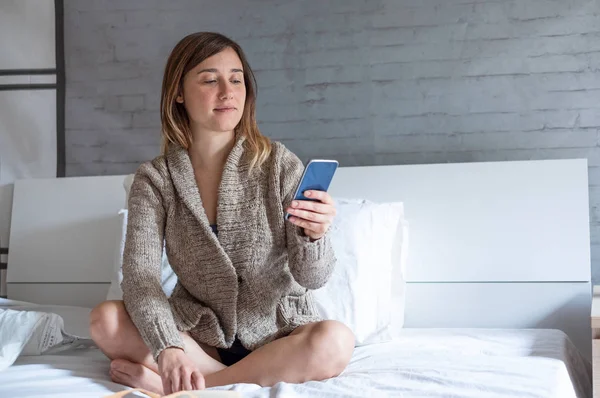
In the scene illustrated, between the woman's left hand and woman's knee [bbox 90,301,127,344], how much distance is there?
43 centimetres

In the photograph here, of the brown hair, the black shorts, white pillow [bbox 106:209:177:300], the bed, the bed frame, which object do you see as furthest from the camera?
the bed frame

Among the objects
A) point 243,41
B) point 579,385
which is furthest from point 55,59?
point 579,385

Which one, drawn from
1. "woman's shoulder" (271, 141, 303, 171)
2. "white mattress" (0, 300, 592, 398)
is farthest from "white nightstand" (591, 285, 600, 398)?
"woman's shoulder" (271, 141, 303, 171)

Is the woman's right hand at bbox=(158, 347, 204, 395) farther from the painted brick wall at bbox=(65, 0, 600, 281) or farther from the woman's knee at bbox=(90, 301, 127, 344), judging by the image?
the painted brick wall at bbox=(65, 0, 600, 281)

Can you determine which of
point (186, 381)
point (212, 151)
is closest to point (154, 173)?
point (212, 151)

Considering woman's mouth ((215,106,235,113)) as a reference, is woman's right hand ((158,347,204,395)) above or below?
below

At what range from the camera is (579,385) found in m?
2.07

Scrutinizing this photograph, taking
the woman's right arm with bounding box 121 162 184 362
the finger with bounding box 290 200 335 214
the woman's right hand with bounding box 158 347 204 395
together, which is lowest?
the woman's right hand with bounding box 158 347 204 395

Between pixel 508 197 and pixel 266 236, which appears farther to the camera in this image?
pixel 508 197

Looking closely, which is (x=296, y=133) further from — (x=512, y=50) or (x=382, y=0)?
(x=512, y=50)

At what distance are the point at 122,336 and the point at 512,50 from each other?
1.58 meters

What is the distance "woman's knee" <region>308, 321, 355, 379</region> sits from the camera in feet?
5.31

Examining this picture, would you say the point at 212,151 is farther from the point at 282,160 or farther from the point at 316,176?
the point at 316,176

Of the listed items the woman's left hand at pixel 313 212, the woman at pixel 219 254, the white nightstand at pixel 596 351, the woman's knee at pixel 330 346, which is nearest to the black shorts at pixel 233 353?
the woman at pixel 219 254
